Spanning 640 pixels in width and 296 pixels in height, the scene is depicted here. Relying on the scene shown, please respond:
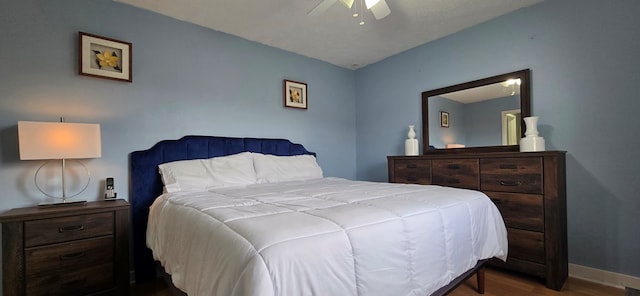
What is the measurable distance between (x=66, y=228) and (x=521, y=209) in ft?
10.8

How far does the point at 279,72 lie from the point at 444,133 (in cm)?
212

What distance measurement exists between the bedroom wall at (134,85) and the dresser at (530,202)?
2109mm

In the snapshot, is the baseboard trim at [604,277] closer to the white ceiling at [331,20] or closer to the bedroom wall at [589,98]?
the bedroom wall at [589,98]

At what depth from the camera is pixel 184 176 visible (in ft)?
7.70

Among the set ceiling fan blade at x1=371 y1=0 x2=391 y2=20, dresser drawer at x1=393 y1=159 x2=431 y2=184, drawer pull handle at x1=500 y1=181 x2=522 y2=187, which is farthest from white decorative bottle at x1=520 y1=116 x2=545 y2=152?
ceiling fan blade at x1=371 y1=0 x2=391 y2=20

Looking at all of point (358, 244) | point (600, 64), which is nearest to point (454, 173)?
point (600, 64)

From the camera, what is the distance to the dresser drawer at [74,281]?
1721 mm

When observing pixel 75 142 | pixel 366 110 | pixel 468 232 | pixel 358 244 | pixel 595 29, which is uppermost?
pixel 595 29

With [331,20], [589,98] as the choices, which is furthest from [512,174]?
[331,20]

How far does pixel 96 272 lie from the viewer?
189cm

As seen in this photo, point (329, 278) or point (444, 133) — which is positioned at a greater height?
point (444, 133)

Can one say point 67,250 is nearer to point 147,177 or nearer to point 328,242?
point 147,177

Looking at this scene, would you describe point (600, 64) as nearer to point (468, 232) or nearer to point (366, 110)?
point (468, 232)

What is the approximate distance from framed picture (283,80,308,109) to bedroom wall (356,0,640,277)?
2046 mm
